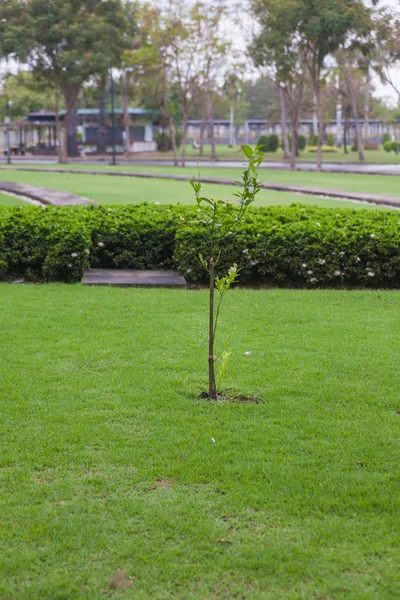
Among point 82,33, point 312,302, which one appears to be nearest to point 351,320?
point 312,302

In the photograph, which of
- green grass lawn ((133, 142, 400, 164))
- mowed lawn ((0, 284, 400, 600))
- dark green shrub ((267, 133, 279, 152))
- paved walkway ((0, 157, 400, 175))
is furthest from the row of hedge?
dark green shrub ((267, 133, 279, 152))

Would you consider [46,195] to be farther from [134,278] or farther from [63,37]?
[63,37]

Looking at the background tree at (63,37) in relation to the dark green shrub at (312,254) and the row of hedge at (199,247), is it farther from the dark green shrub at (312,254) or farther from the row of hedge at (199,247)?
the dark green shrub at (312,254)

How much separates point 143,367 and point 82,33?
A: 34.1m

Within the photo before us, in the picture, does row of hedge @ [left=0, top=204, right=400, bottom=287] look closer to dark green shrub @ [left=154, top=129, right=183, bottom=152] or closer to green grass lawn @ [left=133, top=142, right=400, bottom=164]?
green grass lawn @ [left=133, top=142, right=400, bottom=164]

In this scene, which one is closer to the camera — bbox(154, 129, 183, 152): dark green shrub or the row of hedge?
the row of hedge

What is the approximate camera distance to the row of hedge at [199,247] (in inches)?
311

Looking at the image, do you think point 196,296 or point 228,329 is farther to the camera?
point 196,296

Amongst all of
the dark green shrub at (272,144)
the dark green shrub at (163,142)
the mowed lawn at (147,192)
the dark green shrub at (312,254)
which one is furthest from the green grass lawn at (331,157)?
the dark green shrub at (312,254)

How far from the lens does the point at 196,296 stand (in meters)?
7.32

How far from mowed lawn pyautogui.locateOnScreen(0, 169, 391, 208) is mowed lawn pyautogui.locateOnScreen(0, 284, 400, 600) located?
10225 millimetres

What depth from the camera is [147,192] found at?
760 inches

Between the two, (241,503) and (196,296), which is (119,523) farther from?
(196,296)

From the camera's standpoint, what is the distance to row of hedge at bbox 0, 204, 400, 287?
789 centimetres
